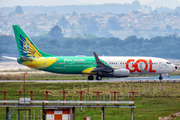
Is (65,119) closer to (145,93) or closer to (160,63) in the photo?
(145,93)

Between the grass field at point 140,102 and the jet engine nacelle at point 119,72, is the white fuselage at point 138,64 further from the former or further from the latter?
the grass field at point 140,102

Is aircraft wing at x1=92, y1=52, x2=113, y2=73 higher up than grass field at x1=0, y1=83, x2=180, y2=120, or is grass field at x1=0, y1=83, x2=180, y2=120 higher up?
aircraft wing at x1=92, y1=52, x2=113, y2=73

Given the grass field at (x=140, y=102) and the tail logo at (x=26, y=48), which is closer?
the grass field at (x=140, y=102)

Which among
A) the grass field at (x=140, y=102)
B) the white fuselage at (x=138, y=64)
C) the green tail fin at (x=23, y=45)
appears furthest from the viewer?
the white fuselage at (x=138, y=64)

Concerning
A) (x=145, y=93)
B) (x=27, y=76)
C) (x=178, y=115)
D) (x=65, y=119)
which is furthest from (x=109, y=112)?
(x=27, y=76)

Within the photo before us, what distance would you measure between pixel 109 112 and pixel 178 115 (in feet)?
23.4

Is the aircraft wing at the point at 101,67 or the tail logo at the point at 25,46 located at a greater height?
the tail logo at the point at 25,46

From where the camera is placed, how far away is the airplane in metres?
71.3

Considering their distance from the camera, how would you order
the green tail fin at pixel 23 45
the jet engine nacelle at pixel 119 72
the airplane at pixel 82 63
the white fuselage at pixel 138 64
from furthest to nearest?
the white fuselage at pixel 138 64 → the jet engine nacelle at pixel 119 72 → the airplane at pixel 82 63 → the green tail fin at pixel 23 45

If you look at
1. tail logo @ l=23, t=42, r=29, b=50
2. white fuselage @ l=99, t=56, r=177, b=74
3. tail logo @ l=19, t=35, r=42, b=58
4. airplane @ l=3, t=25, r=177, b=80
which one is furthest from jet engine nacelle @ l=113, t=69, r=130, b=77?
tail logo @ l=23, t=42, r=29, b=50

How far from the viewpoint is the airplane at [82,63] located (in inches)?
2808

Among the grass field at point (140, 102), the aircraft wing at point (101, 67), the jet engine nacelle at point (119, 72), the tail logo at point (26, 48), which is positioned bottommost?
the grass field at point (140, 102)

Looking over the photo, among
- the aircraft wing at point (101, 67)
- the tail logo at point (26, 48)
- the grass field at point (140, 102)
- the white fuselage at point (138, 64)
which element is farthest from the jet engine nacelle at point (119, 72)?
the tail logo at point (26, 48)

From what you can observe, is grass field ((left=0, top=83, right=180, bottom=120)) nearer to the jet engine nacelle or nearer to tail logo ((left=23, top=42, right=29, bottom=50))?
the jet engine nacelle
